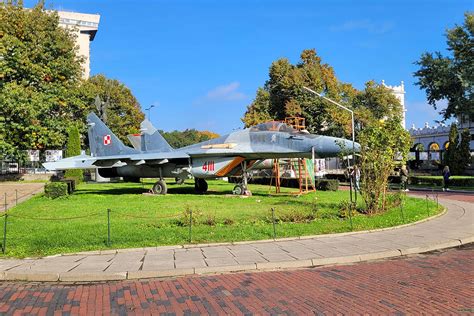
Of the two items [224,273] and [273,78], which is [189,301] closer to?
[224,273]

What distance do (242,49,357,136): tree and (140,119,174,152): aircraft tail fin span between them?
2448cm

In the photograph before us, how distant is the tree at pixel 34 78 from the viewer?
130 ft

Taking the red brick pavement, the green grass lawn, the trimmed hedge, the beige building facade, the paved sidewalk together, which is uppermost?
the beige building facade

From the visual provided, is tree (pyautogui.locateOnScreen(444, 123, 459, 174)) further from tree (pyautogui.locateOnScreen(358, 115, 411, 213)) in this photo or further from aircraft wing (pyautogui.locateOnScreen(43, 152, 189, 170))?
tree (pyautogui.locateOnScreen(358, 115, 411, 213))

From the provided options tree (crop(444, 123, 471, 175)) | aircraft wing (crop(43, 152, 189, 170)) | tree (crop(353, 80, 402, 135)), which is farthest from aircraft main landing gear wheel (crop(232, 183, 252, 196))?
tree (crop(353, 80, 402, 135))

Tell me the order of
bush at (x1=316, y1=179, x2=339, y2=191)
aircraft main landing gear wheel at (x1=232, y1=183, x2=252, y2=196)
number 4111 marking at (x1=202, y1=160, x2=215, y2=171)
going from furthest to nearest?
bush at (x1=316, y1=179, x2=339, y2=191), number 4111 marking at (x1=202, y1=160, x2=215, y2=171), aircraft main landing gear wheel at (x1=232, y1=183, x2=252, y2=196)

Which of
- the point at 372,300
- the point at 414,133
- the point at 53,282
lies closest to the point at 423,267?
the point at 372,300

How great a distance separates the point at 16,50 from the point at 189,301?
4335 cm

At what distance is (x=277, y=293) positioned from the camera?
6.82 meters

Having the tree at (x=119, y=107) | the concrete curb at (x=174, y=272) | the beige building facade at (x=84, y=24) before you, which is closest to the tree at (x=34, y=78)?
the tree at (x=119, y=107)

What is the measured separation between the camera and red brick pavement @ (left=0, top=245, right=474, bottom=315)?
605 centimetres

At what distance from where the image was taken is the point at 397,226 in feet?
43.4

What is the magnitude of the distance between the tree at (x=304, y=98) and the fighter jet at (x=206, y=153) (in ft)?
87.0

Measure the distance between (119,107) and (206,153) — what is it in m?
46.8
